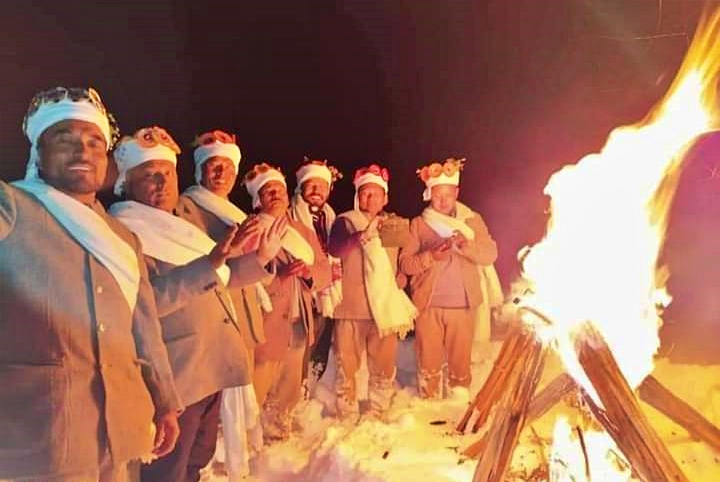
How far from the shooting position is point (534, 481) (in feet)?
10.5

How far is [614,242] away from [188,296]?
1813mm

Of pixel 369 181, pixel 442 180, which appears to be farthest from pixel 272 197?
pixel 442 180

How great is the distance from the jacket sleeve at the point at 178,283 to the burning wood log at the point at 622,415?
1610mm

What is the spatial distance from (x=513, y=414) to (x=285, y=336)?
5.32 ft

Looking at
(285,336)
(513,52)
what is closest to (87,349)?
(285,336)

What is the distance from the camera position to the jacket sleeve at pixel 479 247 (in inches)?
189

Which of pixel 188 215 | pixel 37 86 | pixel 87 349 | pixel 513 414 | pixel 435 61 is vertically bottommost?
pixel 513 414

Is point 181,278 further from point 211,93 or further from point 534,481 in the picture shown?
point 534,481

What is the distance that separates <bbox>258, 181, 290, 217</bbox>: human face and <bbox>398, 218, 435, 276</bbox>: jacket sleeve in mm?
1102

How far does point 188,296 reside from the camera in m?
3.08

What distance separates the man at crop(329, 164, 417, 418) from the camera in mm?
4461

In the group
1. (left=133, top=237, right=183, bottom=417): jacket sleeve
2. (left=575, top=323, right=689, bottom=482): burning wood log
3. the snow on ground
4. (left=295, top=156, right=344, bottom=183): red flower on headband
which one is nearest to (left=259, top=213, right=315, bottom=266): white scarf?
(left=295, top=156, right=344, bottom=183): red flower on headband

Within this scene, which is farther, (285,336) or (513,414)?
(285,336)

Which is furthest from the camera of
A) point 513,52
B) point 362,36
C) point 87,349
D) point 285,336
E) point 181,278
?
point 513,52
